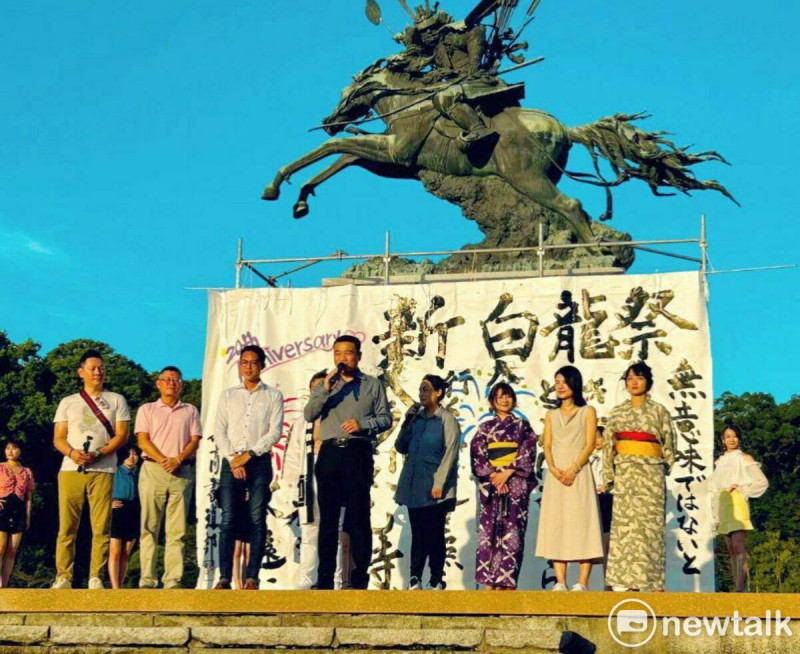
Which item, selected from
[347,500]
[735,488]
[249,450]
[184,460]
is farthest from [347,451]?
[735,488]

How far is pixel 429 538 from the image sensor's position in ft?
29.2

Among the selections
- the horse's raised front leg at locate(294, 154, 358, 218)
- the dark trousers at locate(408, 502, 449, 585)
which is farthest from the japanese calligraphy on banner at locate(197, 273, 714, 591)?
the dark trousers at locate(408, 502, 449, 585)

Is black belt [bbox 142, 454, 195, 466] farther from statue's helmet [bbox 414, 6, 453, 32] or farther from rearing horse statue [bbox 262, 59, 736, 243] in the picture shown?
statue's helmet [bbox 414, 6, 453, 32]

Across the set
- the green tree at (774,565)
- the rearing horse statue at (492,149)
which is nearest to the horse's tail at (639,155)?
the rearing horse statue at (492,149)

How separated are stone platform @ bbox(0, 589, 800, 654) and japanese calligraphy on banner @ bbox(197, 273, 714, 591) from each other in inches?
182

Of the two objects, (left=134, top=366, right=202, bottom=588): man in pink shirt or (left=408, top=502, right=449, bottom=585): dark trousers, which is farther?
(left=408, top=502, right=449, bottom=585): dark trousers

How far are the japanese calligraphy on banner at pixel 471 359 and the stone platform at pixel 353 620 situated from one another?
4614mm

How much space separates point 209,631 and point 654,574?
2.66 m

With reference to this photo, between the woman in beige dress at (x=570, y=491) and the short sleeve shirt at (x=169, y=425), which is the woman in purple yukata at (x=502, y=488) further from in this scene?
the short sleeve shirt at (x=169, y=425)

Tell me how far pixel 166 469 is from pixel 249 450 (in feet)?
1.77

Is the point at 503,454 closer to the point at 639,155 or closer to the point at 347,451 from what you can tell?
the point at 347,451

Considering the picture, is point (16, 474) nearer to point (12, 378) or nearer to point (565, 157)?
point (565, 157)

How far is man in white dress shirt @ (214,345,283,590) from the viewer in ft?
27.5

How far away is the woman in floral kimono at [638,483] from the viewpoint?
7836 millimetres
